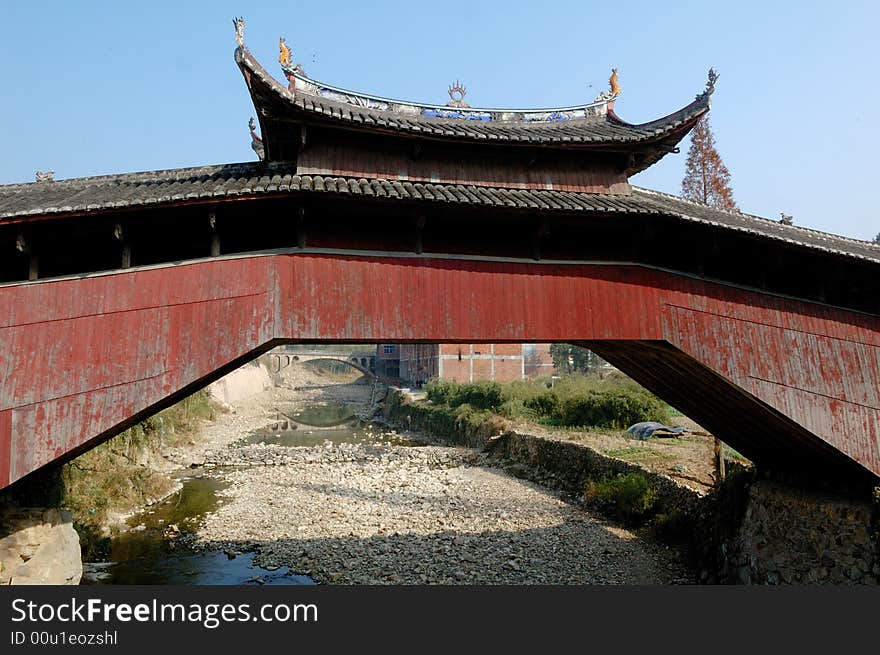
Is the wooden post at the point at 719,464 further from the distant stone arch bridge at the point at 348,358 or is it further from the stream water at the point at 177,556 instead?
the distant stone arch bridge at the point at 348,358

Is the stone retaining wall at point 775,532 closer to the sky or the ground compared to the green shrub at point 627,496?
closer to the sky

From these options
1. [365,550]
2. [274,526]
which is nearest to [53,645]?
[365,550]

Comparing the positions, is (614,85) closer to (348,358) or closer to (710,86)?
(710,86)

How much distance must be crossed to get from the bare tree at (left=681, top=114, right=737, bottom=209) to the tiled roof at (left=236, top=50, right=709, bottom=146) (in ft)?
65.1

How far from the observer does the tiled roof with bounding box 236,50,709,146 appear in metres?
7.38

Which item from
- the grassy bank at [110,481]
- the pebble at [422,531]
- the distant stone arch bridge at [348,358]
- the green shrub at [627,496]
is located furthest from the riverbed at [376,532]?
the distant stone arch bridge at [348,358]

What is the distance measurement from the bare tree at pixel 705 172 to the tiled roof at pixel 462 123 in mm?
19836

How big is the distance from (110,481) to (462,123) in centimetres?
Result: 1362

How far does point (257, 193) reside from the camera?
6.67m

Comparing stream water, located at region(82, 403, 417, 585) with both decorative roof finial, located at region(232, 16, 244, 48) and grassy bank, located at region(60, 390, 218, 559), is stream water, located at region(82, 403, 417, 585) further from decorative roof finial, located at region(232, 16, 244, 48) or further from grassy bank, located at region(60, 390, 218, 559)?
decorative roof finial, located at region(232, 16, 244, 48)

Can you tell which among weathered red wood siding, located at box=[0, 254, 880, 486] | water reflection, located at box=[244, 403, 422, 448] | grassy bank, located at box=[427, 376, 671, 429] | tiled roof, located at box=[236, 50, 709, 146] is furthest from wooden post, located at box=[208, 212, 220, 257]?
water reflection, located at box=[244, 403, 422, 448]

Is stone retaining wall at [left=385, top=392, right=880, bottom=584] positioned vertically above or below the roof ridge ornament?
below

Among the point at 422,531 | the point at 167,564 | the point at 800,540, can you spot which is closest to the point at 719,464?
the point at 800,540

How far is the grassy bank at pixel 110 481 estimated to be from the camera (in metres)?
12.9
